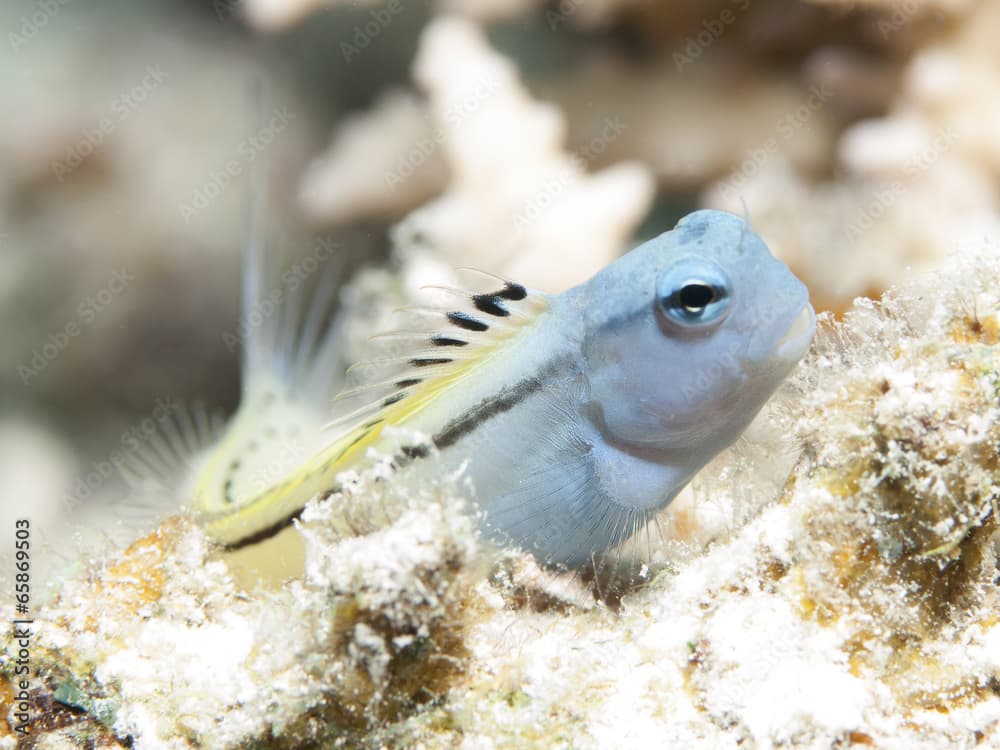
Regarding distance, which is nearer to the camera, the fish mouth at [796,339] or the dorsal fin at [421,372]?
the fish mouth at [796,339]

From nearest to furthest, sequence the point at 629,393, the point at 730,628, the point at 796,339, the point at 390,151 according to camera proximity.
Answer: the point at 730,628
the point at 796,339
the point at 629,393
the point at 390,151

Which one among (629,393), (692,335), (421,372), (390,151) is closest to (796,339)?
(692,335)

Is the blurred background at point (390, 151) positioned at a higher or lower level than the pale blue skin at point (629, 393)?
higher

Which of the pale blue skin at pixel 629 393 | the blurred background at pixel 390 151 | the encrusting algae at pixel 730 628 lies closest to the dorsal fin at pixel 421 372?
the pale blue skin at pixel 629 393

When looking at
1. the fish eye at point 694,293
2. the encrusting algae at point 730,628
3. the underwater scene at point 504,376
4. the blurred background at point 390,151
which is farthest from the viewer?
the blurred background at point 390,151

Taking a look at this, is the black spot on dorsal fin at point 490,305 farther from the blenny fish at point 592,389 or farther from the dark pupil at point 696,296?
the dark pupil at point 696,296

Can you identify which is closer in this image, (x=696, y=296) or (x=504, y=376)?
(x=696, y=296)

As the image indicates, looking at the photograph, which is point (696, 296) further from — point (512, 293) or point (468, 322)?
point (468, 322)

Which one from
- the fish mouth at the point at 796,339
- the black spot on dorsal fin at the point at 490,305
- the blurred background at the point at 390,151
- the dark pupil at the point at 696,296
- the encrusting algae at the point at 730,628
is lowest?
the encrusting algae at the point at 730,628
